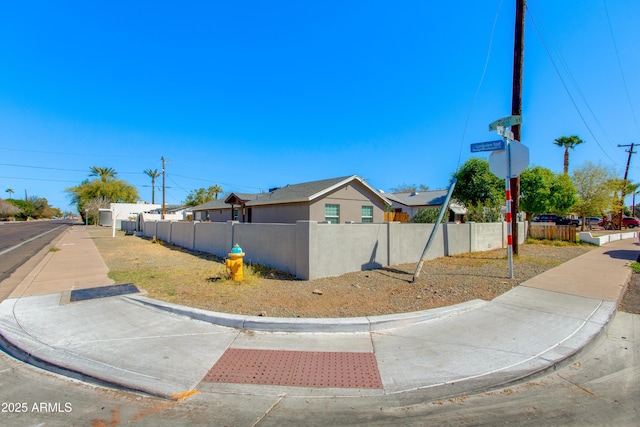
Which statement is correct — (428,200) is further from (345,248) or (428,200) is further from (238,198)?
(345,248)

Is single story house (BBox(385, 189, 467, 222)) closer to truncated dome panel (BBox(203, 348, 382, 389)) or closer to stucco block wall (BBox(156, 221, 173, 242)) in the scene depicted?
stucco block wall (BBox(156, 221, 173, 242))

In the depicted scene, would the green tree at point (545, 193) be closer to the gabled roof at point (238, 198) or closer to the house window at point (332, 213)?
the house window at point (332, 213)

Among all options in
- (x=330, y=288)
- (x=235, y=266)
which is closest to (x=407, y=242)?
A: (x=330, y=288)

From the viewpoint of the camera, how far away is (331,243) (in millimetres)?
8430

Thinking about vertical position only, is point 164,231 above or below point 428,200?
below

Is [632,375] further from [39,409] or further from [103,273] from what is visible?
[103,273]

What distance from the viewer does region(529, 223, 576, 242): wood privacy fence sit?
62.1 feet

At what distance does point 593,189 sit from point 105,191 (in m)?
77.9

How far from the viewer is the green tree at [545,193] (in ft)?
72.8

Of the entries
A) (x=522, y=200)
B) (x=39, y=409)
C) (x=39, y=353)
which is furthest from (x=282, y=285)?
(x=522, y=200)

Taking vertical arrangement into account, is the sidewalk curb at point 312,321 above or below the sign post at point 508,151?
below

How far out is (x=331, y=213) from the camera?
1906 centimetres

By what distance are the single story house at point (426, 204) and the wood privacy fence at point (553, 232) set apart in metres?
9.07

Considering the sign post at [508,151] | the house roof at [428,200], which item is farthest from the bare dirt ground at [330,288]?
the house roof at [428,200]
